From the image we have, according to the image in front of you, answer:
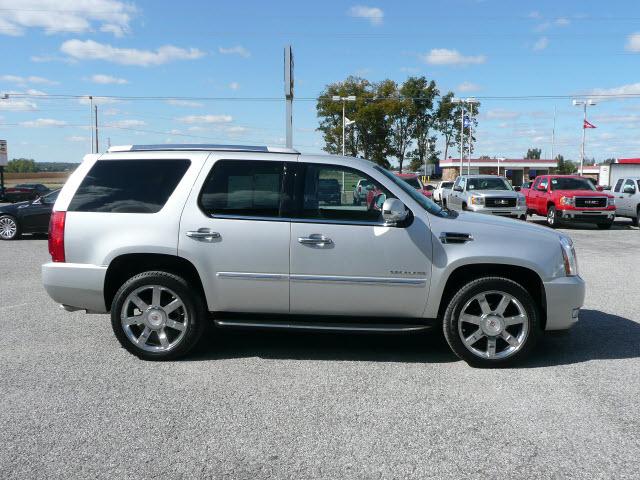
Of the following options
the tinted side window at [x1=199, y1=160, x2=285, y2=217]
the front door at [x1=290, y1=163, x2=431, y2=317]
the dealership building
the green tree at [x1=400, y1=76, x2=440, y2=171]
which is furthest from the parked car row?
the dealership building

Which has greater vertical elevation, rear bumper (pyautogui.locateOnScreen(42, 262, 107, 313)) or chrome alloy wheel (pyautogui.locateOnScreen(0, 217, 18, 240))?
rear bumper (pyautogui.locateOnScreen(42, 262, 107, 313))

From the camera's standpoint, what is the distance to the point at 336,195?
5062 millimetres

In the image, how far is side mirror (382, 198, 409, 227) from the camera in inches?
185

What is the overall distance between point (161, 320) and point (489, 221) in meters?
3.06

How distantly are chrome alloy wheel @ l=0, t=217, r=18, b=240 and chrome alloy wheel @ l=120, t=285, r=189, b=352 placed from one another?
39.6 ft

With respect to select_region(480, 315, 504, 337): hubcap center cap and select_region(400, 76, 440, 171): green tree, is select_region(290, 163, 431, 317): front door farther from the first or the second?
select_region(400, 76, 440, 171): green tree

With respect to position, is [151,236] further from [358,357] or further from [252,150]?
[358,357]

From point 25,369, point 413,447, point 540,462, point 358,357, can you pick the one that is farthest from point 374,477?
point 25,369

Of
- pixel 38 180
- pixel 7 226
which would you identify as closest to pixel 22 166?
pixel 38 180

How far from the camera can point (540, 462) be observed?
335 centimetres

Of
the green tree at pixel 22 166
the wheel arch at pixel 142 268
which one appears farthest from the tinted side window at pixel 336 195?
the green tree at pixel 22 166

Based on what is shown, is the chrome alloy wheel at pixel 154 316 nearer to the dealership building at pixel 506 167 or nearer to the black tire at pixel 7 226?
the black tire at pixel 7 226

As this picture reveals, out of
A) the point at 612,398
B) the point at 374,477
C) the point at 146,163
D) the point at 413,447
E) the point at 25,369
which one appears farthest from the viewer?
the point at 146,163

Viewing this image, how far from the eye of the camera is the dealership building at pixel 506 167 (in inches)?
2955
